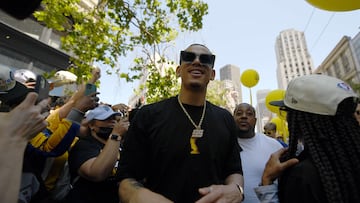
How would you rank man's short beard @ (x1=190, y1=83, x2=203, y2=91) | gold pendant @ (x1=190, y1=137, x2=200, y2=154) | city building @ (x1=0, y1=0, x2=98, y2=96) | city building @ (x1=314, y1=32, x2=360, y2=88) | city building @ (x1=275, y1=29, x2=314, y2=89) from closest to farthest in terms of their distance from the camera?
1. gold pendant @ (x1=190, y1=137, x2=200, y2=154)
2. man's short beard @ (x1=190, y1=83, x2=203, y2=91)
3. city building @ (x1=0, y1=0, x2=98, y2=96)
4. city building @ (x1=314, y1=32, x2=360, y2=88)
5. city building @ (x1=275, y1=29, x2=314, y2=89)

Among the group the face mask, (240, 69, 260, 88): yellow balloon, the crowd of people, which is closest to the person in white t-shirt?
the crowd of people

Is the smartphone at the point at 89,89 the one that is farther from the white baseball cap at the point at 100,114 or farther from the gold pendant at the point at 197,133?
the gold pendant at the point at 197,133

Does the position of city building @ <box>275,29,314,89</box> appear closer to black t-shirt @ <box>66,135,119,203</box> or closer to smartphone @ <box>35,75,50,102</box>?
black t-shirt @ <box>66,135,119,203</box>

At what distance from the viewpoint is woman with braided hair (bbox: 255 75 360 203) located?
1.22 metres

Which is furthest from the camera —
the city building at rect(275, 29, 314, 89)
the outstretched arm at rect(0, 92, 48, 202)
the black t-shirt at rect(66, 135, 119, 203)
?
the city building at rect(275, 29, 314, 89)

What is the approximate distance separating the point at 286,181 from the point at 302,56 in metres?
97.3

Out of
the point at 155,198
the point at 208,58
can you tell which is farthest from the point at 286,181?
the point at 208,58

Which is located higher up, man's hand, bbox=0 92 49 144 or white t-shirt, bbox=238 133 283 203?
man's hand, bbox=0 92 49 144

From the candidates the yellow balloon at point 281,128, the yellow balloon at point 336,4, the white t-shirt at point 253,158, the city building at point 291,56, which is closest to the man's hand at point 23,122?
the white t-shirt at point 253,158

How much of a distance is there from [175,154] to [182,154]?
5 cm

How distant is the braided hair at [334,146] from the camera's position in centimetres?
122

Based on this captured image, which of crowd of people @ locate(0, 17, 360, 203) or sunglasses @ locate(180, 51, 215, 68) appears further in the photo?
sunglasses @ locate(180, 51, 215, 68)

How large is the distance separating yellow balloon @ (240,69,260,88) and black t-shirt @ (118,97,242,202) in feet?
20.8

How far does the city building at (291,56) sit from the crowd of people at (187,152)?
87708 millimetres
